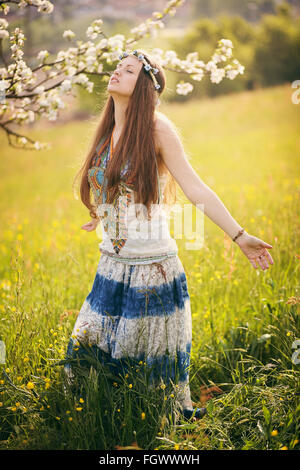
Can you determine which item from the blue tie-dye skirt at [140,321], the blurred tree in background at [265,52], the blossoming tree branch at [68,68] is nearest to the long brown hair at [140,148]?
the blue tie-dye skirt at [140,321]

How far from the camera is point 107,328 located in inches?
77.4

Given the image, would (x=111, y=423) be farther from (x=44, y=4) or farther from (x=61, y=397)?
(x=44, y=4)

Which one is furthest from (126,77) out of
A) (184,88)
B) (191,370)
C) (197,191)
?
(191,370)

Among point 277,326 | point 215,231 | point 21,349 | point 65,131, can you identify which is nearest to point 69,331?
point 21,349

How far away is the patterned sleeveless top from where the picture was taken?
6.26 feet

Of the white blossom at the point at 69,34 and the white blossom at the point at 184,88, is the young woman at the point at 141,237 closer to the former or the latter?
the white blossom at the point at 69,34

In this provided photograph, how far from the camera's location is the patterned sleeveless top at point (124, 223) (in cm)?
191

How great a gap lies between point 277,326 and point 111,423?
1.22 metres

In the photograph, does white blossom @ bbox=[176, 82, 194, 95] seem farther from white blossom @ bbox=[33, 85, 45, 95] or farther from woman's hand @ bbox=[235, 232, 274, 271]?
woman's hand @ bbox=[235, 232, 274, 271]

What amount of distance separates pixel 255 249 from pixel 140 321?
64 cm

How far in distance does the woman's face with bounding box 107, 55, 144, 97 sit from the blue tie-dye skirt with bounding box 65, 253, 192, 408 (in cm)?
81

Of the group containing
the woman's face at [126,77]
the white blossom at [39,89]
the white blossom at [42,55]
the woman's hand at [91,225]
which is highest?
the white blossom at [42,55]

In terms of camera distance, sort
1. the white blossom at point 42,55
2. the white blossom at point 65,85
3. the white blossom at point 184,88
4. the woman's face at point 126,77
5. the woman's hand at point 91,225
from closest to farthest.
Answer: the woman's face at point 126,77 → the woman's hand at point 91,225 → the white blossom at point 42,55 → the white blossom at point 65,85 → the white blossom at point 184,88
